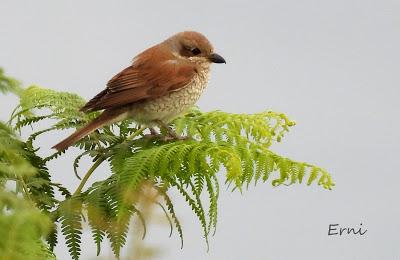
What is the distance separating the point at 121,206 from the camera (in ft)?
10.7

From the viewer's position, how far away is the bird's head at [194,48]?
→ 16.0ft

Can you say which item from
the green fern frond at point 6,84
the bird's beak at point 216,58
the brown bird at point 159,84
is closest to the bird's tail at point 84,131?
the brown bird at point 159,84

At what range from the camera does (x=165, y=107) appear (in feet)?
14.6

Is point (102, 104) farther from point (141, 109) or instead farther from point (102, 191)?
point (102, 191)

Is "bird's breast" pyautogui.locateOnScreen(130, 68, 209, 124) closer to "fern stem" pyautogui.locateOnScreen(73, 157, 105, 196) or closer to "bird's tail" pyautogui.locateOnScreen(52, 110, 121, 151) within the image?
"bird's tail" pyautogui.locateOnScreen(52, 110, 121, 151)

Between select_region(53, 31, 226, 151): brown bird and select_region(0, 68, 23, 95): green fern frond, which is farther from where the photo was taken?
select_region(53, 31, 226, 151): brown bird

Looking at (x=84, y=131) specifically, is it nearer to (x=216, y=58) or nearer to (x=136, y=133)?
(x=136, y=133)

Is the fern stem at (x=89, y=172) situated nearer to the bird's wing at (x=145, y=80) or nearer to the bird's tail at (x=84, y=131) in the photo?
the bird's tail at (x=84, y=131)

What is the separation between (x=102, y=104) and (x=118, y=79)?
282 mm

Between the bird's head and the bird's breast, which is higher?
the bird's head

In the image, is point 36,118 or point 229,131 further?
point 36,118

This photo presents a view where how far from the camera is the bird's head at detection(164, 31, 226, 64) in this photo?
488 centimetres

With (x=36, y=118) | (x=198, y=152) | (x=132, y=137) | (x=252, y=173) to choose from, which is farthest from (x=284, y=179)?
(x=36, y=118)

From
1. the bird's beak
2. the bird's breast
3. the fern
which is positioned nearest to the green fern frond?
the fern
